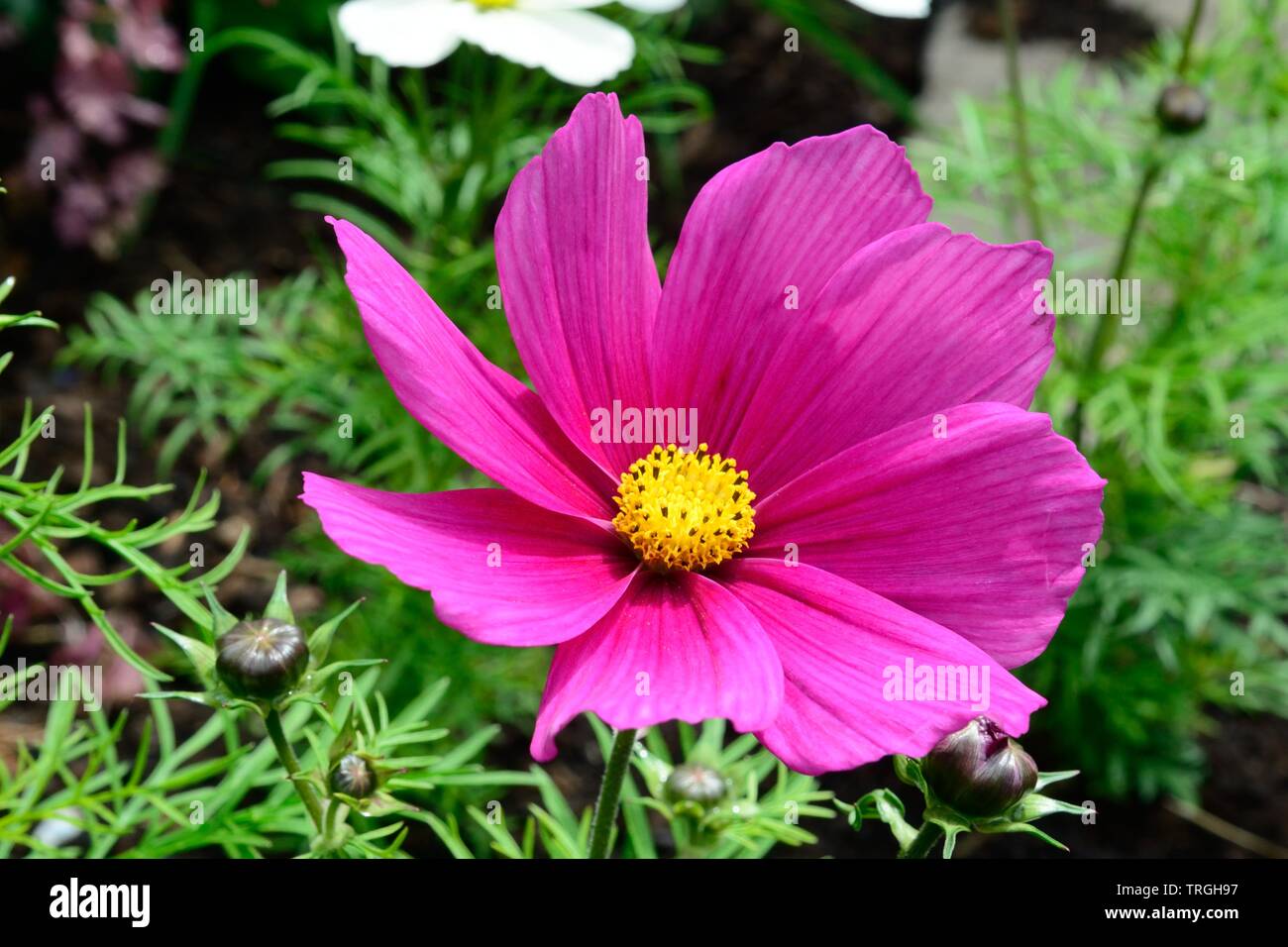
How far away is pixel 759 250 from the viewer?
2.13ft

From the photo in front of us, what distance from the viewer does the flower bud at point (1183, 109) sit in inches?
50.0

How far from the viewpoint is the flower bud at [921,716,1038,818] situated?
0.59 m

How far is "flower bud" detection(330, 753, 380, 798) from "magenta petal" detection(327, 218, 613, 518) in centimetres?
16

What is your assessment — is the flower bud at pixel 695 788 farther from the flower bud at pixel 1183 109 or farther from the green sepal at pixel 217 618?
the flower bud at pixel 1183 109

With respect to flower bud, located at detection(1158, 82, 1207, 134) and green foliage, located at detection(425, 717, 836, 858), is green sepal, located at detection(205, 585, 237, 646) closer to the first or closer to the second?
green foliage, located at detection(425, 717, 836, 858)

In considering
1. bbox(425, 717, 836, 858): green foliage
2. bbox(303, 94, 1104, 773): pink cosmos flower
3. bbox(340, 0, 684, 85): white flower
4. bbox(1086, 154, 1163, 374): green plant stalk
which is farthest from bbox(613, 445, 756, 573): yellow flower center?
bbox(1086, 154, 1163, 374): green plant stalk

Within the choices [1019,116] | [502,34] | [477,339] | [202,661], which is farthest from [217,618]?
[1019,116]

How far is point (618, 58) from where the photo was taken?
3.18 feet

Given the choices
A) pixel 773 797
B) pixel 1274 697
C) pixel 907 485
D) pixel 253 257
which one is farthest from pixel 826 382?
pixel 253 257

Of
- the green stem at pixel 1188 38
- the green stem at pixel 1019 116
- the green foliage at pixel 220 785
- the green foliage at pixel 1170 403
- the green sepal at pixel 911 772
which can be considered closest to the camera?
the green sepal at pixel 911 772

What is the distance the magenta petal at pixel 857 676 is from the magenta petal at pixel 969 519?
0.02 meters

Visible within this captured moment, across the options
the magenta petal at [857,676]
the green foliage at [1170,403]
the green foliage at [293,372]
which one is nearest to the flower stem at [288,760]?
the magenta petal at [857,676]

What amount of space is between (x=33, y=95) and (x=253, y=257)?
39 cm
